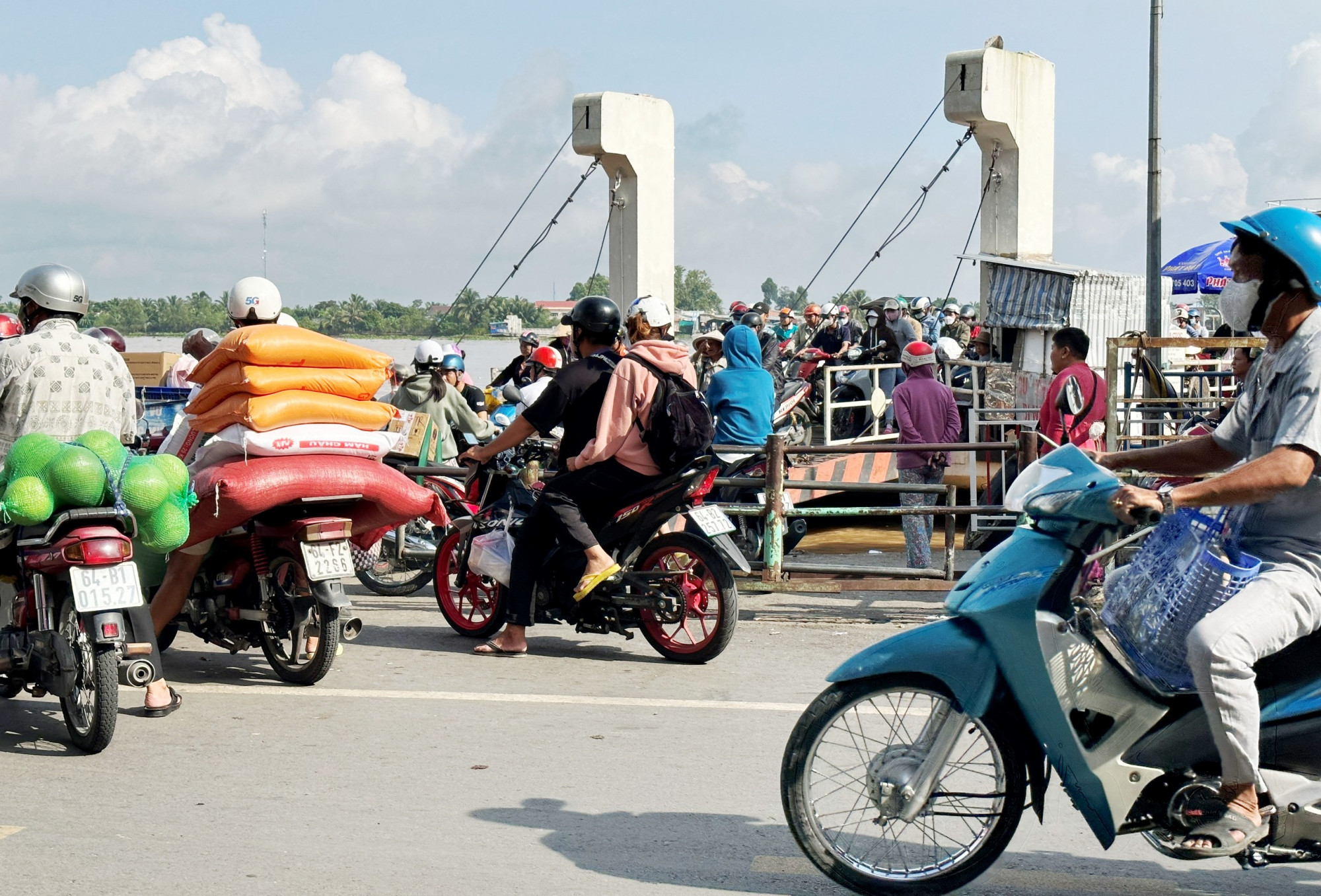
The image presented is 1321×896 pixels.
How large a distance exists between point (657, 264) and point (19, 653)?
42.1 feet

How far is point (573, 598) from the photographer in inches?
288

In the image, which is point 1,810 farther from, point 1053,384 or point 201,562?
point 1053,384

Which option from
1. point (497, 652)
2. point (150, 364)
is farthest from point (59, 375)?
Answer: point (150, 364)

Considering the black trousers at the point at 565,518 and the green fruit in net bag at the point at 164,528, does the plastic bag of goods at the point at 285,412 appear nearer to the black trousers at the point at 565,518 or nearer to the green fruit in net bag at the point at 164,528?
the green fruit in net bag at the point at 164,528

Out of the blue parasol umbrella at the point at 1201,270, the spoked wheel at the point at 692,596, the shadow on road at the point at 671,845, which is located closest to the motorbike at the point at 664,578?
the spoked wheel at the point at 692,596

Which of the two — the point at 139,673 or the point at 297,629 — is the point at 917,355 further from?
the point at 139,673

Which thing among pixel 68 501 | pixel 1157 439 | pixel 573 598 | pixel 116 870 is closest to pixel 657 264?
pixel 1157 439

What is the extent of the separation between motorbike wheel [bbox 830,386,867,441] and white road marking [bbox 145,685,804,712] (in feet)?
32.8

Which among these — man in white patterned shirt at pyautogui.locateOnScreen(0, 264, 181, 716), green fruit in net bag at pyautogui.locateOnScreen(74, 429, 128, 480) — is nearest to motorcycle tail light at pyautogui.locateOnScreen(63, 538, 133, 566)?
green fruit in net bag at pyautogui.locateOnScreen(74, 429, 128, 480)

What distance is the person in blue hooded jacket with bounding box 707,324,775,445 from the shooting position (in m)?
10.1

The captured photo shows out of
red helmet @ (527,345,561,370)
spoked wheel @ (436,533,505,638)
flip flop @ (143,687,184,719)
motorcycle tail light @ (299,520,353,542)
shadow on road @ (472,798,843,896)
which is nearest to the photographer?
shadow on road @ (472,798,843,896)

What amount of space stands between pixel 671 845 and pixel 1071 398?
4.59 m

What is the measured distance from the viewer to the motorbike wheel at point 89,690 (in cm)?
545

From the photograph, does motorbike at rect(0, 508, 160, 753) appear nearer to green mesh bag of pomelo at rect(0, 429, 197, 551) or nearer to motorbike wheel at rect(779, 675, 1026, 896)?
green mesh bag of pomelo at rect(0, 429, 197, 551)
